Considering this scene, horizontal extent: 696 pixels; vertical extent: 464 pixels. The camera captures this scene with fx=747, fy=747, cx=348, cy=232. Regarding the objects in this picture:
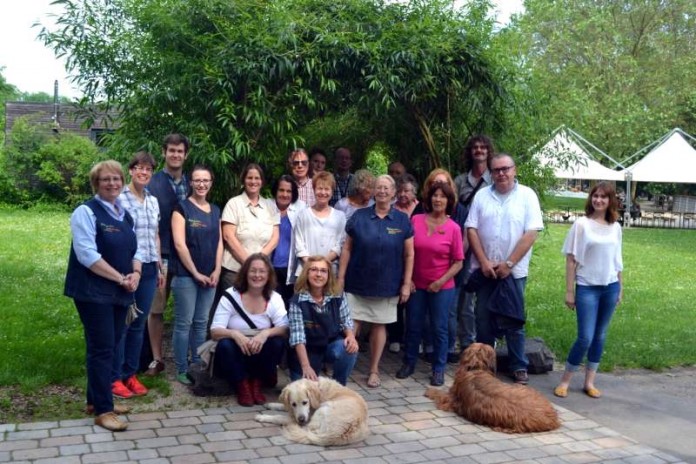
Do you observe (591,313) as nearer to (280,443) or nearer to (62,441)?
(280,443)

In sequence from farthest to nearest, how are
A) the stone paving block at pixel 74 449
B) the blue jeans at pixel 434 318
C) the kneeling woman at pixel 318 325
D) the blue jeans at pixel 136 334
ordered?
the blue jeans at pixel 434 318
the kneeling woman at pixel 318 325
the blue jeans at pixel 136 334
the stone paving block at pixel 74 449

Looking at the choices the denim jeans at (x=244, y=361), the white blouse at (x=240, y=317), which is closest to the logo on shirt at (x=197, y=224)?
the white blouse at (x=240, y=317)

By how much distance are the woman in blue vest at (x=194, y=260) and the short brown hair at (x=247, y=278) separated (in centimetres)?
34

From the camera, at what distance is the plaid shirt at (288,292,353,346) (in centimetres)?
585

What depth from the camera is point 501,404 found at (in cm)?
552

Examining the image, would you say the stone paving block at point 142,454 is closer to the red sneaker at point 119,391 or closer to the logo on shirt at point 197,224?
the red sneaker at point 119,391

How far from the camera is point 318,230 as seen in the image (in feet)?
21.5

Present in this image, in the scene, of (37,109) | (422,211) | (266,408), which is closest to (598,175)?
(422,211)

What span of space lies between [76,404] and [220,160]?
2.37m

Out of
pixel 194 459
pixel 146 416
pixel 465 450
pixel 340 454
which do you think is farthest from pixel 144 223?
pixel 465 450

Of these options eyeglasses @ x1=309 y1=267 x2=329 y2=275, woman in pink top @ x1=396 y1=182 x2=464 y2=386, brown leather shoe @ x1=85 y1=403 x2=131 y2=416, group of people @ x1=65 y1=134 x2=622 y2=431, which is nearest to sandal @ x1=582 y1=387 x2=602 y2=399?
group of people @ x1=65 y1=134 x2=622 y2=431

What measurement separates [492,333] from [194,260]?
107 inches

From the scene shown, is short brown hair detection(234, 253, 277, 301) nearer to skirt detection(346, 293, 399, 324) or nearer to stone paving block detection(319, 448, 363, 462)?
skirt detection(346, 293, 399, 324)

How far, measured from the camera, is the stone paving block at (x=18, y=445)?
4.82m
